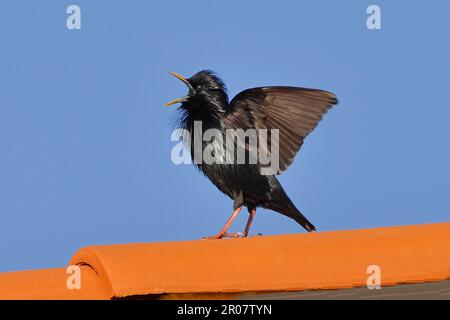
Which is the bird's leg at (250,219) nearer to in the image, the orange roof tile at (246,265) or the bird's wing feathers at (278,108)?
the bird's wing feathers at (278,108)

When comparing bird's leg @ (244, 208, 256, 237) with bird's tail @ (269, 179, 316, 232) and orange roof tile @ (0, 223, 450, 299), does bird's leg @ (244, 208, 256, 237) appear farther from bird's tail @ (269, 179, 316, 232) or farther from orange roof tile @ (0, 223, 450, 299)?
orange roof tile @ (0, 223, 450, 299)

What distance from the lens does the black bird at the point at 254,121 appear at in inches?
300

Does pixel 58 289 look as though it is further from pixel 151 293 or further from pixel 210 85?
pixel 210 85

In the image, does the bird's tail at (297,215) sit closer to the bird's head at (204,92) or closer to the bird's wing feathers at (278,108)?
the bird's wing feathers at (278,108)

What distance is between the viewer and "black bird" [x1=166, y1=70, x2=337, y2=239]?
7.61 metres

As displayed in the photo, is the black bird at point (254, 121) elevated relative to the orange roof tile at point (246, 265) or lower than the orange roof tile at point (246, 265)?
elevated

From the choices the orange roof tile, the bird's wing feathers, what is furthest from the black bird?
the orange roof tile

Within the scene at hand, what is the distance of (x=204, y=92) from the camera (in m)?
7.86

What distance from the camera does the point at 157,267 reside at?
3867 millimetres

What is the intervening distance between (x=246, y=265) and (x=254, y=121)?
12.1 ft

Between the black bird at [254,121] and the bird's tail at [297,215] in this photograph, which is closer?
the black bird at [254,121]

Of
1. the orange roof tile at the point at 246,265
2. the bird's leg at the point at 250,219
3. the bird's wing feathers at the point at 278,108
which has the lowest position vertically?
the orange roof tile at the point at 246,265

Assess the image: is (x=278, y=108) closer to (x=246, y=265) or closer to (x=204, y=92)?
(x=204, y=92)

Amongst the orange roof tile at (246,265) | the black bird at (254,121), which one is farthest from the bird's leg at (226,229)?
the orange roof tile at (246,265)
